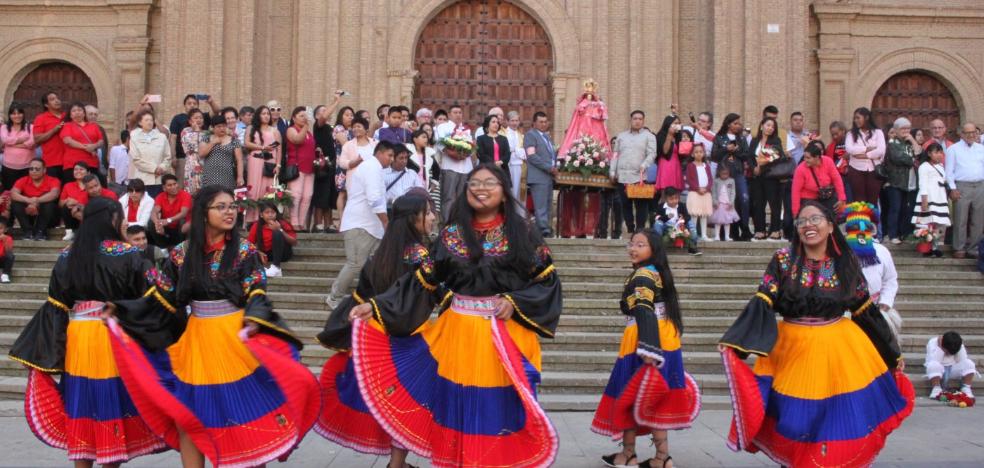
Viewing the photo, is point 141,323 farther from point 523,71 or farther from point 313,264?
point 523,71

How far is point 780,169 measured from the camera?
1441cm

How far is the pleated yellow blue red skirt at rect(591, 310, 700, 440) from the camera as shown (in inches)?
289

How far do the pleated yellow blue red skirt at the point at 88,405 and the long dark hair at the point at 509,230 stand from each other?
2.24 m

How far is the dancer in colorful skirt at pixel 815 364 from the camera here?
630cm

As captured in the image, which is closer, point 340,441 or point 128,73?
point 340,441

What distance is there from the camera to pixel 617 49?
20625 mm

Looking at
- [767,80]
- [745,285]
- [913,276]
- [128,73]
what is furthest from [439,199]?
[128,73]

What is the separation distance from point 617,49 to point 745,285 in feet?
29.2

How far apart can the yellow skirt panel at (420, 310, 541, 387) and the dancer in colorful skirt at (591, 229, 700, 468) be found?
1.27 metres

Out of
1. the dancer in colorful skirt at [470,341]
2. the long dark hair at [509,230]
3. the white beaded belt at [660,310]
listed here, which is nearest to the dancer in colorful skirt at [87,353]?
the dancer in colorful skirt at [470,341]

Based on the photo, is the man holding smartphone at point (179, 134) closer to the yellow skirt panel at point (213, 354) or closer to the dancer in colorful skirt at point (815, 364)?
the yellow skirt panel at point (213, 354)

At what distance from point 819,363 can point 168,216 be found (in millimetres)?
8898

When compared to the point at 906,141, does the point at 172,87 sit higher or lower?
higher

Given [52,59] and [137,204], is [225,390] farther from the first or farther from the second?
[52,59]
